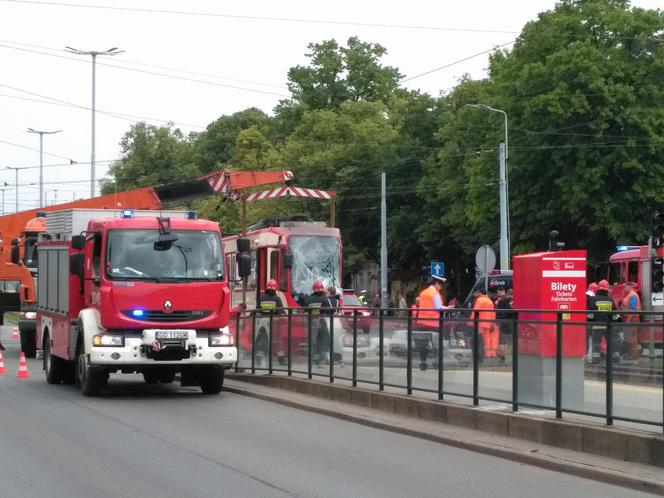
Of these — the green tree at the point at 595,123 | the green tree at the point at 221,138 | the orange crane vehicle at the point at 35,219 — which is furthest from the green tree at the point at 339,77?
the orange crane vehicle at the point at 35,219

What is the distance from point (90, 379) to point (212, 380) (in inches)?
82.6

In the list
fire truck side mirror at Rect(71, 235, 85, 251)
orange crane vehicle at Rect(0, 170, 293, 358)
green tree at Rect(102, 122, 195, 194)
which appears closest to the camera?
fire truck side mirror at Rect(71, 235, 85, 251)

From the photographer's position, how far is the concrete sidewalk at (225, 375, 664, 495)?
34.8 feet

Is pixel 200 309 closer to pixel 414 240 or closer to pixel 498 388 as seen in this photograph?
pixel 498 388

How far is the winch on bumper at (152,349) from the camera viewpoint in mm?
18891

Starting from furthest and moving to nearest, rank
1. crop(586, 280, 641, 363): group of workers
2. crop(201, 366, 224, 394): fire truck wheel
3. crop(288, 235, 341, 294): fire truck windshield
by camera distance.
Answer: crop(288, 235, 341, 294): fire truck windshield → crop(201, 366, 224, 394): fire truck wheel → crop(586, 280, 641, 363): group of workers

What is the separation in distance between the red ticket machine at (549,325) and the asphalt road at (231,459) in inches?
48.5

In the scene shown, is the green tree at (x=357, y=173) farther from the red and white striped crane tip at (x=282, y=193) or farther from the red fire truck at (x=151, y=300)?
the red fire truck at (x=151, y=300)

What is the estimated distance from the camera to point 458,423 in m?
14.5

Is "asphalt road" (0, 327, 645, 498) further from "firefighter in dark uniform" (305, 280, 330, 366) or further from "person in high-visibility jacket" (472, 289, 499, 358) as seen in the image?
"firefighter in dark uniform" (305, 280, 330, 366)

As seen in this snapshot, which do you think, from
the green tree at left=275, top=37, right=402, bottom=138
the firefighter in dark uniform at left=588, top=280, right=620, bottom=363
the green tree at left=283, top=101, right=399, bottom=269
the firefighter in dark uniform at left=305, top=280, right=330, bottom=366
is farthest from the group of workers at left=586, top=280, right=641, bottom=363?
the green tree at left=275, top=37, right=402, bottom=138

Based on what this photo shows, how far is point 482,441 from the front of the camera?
13.1m

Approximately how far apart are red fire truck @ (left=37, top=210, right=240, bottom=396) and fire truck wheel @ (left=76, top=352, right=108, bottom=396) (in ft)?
0.05

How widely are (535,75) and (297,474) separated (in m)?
40.2
